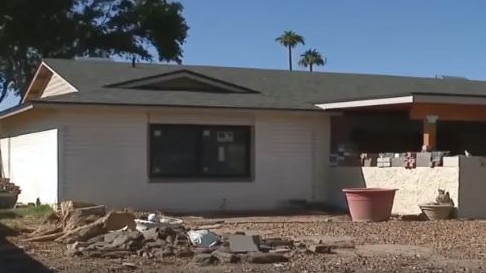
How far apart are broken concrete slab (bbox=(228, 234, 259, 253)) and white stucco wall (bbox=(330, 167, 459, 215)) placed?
808 cm

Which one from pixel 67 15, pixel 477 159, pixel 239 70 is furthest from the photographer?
pixel 67 15

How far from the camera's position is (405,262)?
1279 cm

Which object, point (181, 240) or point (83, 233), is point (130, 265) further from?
point (83, 233)

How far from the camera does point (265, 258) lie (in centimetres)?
1268

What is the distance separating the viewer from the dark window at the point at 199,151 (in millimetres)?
22125

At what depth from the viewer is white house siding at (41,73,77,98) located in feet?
79.7

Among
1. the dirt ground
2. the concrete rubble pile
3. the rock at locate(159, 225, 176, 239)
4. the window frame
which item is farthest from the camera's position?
the window frame

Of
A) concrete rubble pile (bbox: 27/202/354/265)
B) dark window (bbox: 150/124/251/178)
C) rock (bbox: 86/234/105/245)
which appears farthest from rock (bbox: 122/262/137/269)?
dark window (bbox: 150/124/251/178)

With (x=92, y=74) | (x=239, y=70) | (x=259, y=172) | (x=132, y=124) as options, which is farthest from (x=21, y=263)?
(x=239, y=70)

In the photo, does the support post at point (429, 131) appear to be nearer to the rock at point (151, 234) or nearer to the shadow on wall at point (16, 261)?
the rock at point (151, 234)

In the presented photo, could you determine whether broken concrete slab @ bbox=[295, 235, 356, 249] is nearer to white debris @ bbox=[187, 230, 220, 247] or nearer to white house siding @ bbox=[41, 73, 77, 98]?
white debris @ bbox=[187, 230, 220, 247]

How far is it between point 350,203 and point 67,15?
31002 mm

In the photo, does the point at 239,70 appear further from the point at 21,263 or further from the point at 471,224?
the point at 21,263

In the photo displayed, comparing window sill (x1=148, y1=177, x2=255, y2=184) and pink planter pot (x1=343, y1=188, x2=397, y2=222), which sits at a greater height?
window sill (x1=148, y1=177, x2=255, y2=184)
